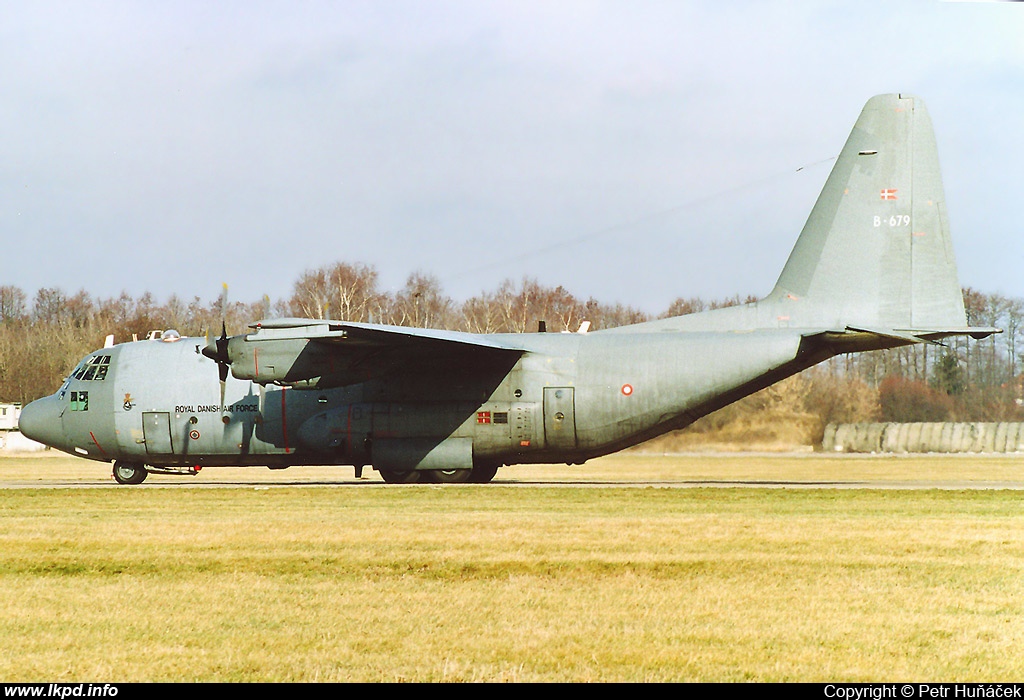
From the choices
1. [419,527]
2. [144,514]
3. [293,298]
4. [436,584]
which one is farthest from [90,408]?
[293,298]

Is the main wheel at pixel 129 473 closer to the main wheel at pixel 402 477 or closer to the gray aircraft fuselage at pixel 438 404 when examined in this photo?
the gray aircraft fuselage at pixel 438 404

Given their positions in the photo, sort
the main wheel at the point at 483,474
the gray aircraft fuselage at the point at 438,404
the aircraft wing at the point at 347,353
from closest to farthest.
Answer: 1. the aircraft wing at the point at 347,353
2. the gray aircraft fuselage at the point at 438,404
3. the main wheel at the point at 483,474

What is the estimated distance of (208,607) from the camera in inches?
401

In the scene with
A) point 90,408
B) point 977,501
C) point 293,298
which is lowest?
point 977,501

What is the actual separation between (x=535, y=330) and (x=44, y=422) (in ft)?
102

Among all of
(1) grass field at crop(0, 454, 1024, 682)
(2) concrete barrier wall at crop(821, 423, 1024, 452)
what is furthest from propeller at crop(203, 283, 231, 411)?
(2) concrete barrier wall at crop(821, 423, 1024, 452)

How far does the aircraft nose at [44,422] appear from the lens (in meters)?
26.2

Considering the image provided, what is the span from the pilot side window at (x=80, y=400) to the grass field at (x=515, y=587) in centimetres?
546

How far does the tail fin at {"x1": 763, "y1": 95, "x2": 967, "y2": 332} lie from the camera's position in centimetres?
2216

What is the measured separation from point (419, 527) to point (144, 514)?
5.21m

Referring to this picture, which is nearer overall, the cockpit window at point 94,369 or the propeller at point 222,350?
the propeller at point 222,350

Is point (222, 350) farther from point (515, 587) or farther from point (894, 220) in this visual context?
point (894, 220)

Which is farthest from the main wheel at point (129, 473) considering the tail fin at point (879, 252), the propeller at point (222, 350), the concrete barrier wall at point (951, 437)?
the concrete barrier wall at point (951, 437)

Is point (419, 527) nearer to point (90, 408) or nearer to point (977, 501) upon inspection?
point (977, 501)
